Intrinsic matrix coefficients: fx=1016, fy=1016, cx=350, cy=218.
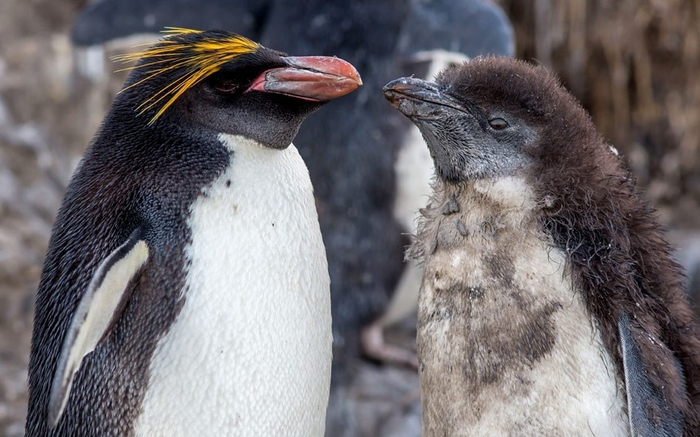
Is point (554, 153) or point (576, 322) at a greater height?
point (554, 153)

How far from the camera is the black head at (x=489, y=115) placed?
2078 millimetres

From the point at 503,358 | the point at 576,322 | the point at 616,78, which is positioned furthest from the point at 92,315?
the point at 616,78

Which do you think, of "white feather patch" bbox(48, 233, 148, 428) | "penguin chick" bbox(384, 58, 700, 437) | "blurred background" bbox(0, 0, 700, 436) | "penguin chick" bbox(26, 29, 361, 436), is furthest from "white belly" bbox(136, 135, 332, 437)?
"blurred background" bbox(0, 0, 700, 436)

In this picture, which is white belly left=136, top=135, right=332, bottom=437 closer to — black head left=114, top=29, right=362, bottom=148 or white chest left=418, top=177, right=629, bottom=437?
black head left=114, top=29, right=362, bottom=148

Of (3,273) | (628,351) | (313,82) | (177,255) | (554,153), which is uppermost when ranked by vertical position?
(313,82)

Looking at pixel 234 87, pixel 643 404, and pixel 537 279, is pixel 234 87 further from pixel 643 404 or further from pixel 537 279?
pixel 643 404

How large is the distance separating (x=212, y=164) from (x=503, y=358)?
71 cm

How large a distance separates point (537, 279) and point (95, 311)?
34.2 inches

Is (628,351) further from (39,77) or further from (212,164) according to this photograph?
(39,77)

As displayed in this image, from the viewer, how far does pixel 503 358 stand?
6.66ft

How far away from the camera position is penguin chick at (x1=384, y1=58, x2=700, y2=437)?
1.97m

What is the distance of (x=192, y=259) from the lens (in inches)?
81.0

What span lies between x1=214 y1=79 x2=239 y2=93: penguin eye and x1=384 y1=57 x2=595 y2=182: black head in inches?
12.5

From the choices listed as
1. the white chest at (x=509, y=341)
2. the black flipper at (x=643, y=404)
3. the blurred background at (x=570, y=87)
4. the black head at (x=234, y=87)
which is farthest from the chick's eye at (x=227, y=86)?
the blurred background at (x=570, y=87)
